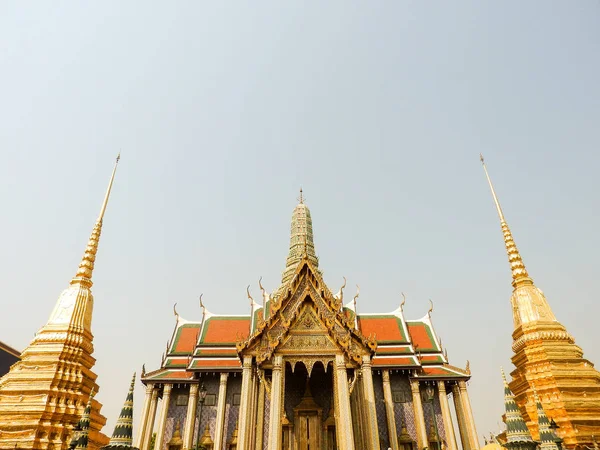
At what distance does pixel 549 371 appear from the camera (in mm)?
18625

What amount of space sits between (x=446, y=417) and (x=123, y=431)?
17340mm

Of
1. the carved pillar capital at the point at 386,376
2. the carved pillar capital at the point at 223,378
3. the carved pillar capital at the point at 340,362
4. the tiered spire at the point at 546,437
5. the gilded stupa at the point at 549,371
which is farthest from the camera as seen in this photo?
the carved pillar capital at the point at 386,376

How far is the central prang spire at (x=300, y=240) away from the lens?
107 ft

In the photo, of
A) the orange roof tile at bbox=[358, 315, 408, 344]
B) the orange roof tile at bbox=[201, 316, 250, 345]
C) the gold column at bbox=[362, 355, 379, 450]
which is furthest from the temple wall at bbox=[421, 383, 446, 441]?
the orange roof tile at bbox=[201, 316, 250, 345]

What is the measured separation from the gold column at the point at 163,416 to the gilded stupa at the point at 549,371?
17.2 meters

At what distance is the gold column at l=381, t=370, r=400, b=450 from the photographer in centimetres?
1884

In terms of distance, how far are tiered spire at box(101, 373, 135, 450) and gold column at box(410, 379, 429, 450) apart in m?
15.5

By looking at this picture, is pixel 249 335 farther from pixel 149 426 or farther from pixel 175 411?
pixel 149 426

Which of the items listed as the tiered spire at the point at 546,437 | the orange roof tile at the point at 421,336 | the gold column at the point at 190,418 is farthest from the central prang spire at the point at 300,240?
the tiered spire at the point at 546,437

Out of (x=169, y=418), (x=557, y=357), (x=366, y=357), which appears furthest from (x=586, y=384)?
(x=169, y=418)

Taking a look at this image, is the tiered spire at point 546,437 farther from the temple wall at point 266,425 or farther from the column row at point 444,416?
the temple wall at point 266,425

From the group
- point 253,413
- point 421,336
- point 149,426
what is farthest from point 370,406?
point 149,426

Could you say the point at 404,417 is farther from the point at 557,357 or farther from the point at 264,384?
the point at 264,384

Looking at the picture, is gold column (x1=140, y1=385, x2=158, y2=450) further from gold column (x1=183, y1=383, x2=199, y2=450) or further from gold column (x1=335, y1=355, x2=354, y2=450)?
gold column (x1=335, y1=355, x2=354, y2=450)
